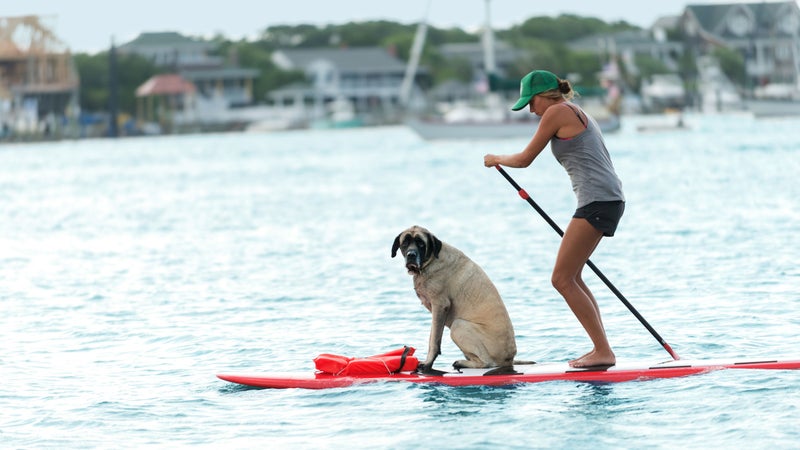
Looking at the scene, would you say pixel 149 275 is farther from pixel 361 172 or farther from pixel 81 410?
pixel 361 172

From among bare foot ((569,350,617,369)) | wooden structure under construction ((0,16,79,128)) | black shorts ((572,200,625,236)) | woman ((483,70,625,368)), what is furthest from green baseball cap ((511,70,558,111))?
wooden structure under construction ((0,16,79,128))

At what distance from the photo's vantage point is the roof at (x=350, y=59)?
142 metres

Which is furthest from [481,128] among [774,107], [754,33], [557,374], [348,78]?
[557,374]

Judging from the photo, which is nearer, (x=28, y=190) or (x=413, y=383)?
(x=413, y=383)

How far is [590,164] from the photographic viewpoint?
9.20 m

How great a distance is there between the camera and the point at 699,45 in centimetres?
14975

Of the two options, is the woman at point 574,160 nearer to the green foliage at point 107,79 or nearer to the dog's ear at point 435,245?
the dog's ear at point 435,245

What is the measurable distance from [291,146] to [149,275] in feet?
276

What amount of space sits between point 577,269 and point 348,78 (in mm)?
136340

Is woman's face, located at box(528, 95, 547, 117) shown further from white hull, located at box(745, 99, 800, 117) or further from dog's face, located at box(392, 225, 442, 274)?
white hull, located at box(745, 99, 800, 117)

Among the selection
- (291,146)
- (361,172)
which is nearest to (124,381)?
(361,172)

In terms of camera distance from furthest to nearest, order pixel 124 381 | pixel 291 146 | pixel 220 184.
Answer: pixel 291 146 → pixel 220 184 → pixel 124 381

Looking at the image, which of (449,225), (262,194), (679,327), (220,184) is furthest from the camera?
(220,184)

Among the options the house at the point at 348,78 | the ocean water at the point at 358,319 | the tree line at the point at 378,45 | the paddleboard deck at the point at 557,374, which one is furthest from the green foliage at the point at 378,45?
the paddleboard deck at the point at 557,374
